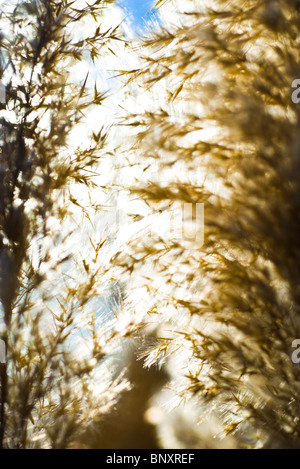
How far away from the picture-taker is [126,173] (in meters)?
2.45

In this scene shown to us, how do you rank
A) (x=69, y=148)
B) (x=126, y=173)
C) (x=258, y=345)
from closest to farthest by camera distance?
(x=258, y=345) < (x=69, y=148) < (x=126, y=173)

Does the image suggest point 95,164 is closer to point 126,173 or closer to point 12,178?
point 126,173

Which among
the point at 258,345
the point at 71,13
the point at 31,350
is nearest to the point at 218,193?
the point at 258,345

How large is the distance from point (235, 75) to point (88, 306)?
4.84ft

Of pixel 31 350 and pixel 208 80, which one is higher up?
pixel 208 80

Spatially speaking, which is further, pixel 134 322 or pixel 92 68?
pixel 92 68

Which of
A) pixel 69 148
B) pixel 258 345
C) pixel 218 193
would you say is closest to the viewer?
pixel 258 345

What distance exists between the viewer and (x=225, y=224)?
2023 millimetres

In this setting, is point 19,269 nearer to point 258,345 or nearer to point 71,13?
point 258,345

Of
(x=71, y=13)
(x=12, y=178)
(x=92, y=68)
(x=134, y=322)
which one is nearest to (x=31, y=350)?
(x=134, y=322)

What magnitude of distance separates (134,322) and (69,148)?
1038 mm

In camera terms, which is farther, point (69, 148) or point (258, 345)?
point (69, 148)

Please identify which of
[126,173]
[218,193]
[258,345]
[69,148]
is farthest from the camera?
[126,173]

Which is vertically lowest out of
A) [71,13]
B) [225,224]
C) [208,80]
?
[225,224]
